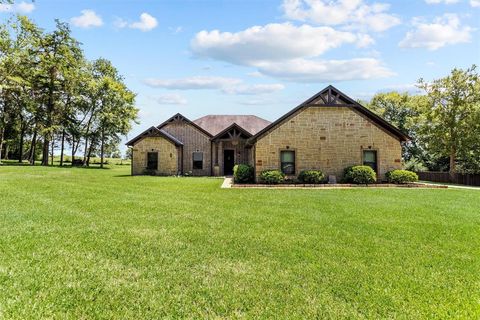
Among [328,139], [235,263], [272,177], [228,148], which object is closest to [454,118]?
[328,139]

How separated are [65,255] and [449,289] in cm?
590

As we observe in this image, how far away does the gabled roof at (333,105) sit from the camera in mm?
19156

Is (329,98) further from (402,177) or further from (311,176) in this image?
(402,177)

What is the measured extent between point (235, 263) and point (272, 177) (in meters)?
13.3

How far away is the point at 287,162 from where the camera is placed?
19594mm

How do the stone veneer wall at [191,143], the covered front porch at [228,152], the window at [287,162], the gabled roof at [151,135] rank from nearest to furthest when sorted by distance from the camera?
the window at [287,162] < the gabled roof at [151,135] < the covered front porch at [228,152] < the stone veneer wall at [191,143]

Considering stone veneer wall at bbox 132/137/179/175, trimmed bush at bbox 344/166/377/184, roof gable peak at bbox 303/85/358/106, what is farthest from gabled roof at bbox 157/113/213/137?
trimmed bush at bbox 344/166/377/184

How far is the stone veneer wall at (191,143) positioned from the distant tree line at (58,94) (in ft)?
45.8

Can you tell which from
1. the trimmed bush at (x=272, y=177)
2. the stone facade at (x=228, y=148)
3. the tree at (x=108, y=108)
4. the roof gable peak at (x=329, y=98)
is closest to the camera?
the trimmed bush at (x=272, y=177)

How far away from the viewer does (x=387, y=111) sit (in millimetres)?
42656

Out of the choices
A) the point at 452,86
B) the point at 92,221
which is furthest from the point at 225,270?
the point at 452,86

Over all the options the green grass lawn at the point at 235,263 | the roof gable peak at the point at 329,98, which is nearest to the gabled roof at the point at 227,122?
the roof gable peak at the point at 329,98

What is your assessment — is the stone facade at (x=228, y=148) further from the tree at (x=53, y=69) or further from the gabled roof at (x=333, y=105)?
the tree at (x=53, y=69)

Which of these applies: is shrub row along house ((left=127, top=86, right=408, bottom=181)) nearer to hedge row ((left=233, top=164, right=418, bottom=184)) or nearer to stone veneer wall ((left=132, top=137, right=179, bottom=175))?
hedge row ((left=233, top=164, right=418, bottom=184))
